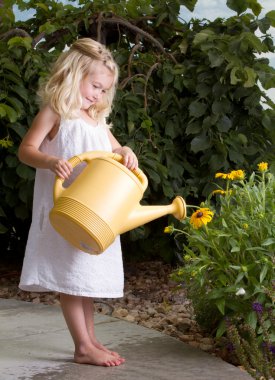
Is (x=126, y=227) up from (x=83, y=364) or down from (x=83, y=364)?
up

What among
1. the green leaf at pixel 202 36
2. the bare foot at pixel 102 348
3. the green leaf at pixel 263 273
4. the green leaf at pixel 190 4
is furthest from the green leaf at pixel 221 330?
the green leaf at pixel 190 4

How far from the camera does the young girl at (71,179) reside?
2439 millimetres

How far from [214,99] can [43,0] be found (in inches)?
51.6

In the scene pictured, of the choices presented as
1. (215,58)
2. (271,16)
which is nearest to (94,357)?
(215,58)

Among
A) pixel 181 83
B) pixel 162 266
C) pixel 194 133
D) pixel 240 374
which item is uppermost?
pixel 181 83

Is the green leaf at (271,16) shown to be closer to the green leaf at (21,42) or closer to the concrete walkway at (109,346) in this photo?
the green leaf at (21,42)

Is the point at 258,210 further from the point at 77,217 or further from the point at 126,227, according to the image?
the point at 77,217

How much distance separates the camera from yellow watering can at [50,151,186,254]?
7.01 ft

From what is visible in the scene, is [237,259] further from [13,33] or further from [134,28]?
[13,33]

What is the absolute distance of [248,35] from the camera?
144 inches

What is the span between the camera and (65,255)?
244 cm

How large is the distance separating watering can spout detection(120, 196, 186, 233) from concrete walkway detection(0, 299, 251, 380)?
1.57ft

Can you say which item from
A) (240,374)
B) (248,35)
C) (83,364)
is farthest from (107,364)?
(248,35)

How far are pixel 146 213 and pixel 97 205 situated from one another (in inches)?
8.2
